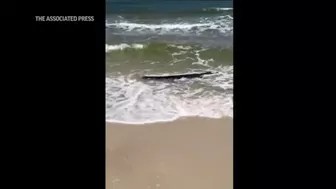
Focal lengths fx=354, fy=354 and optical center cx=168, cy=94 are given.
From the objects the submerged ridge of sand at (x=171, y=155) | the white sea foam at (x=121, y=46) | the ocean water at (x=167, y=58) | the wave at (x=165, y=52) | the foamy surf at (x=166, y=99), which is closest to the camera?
the submerged ridge of sand at (x=171, y=155)

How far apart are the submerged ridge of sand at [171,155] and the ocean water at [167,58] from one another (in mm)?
298

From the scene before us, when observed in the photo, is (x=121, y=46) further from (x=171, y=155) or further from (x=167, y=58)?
(x=171, y=155)

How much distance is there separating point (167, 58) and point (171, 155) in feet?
15.2

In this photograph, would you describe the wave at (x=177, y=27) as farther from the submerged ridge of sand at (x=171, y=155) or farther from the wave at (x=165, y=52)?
the submerged ridge of sand at (x=171, y=155)

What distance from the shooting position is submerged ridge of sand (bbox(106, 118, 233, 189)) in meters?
3.20

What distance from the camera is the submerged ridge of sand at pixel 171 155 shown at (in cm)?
320

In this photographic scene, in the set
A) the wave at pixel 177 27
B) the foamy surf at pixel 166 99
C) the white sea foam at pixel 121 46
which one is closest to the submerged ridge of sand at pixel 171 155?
the foamy surf at pixel 166 99

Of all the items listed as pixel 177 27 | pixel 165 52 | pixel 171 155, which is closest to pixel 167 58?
pixel 165 52

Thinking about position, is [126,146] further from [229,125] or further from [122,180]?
[229,125]

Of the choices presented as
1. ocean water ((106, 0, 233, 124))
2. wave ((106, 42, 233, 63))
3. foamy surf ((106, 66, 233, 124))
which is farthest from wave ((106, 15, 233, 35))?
foamy surf ((106, 66, 233, 124))

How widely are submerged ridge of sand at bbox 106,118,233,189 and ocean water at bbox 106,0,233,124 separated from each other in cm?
30

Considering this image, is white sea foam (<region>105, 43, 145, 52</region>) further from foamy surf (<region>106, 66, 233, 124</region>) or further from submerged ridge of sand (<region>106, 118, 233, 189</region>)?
submerged ridge of sand (<region>106, 118, 233, 189</region>)
